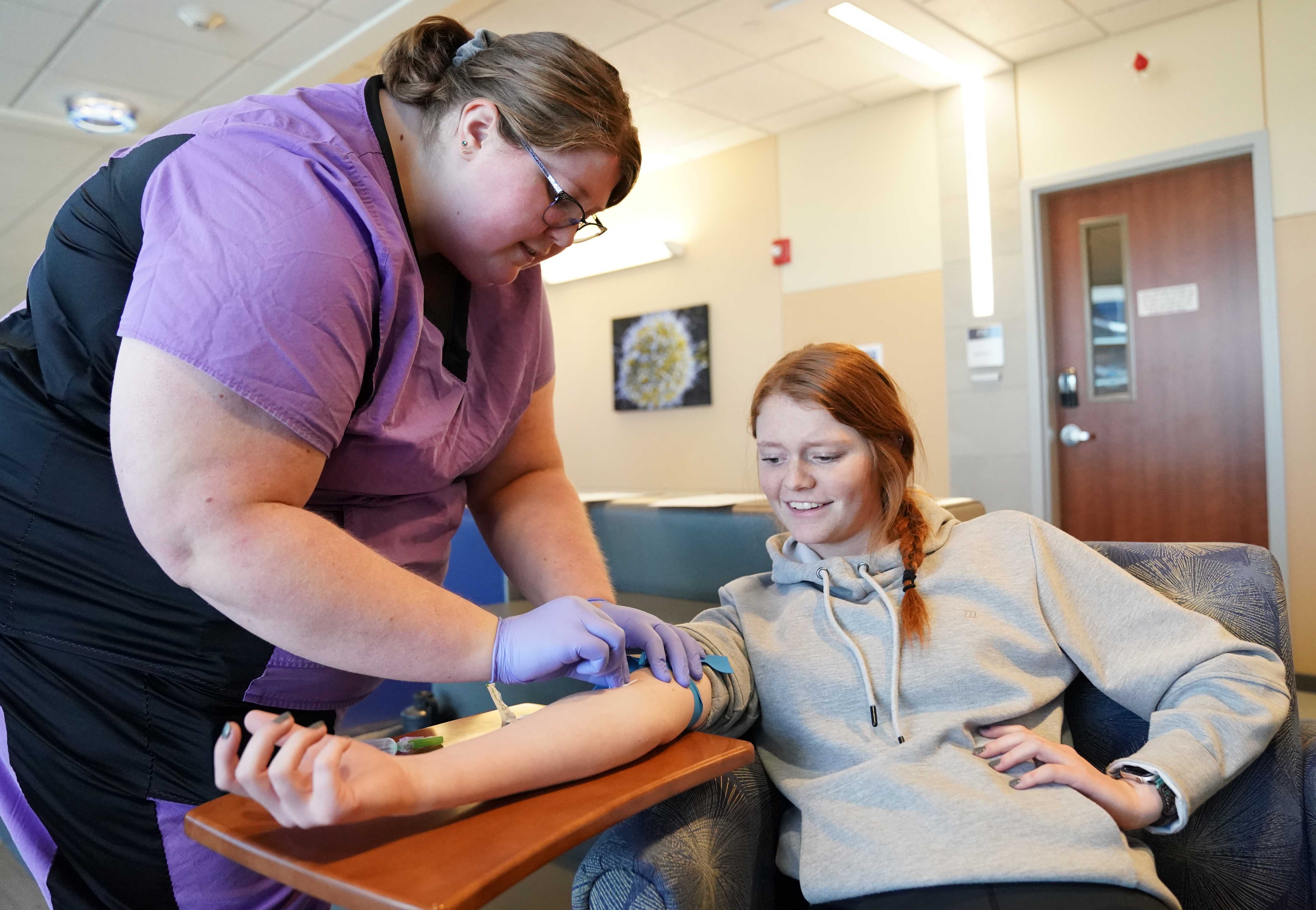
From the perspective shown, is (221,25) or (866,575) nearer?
(866,575)

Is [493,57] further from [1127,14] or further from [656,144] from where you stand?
[656,144]

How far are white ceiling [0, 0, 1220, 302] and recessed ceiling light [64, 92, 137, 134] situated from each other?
6cm

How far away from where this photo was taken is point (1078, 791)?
104cm

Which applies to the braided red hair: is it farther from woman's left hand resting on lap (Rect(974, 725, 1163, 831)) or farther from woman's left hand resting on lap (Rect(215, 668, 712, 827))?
woman's left hand resting on lap (Rect(215, 668, 712, 827))

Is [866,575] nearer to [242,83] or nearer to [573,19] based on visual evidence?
[573,19]

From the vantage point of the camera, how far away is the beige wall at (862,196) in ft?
14.8

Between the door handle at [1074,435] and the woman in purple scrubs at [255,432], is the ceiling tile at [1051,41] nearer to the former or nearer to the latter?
the door handle at [1074,435]

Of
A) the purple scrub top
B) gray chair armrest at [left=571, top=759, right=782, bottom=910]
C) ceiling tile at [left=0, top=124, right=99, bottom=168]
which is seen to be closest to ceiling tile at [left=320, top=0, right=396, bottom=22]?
ceiling tile at [left=0, top=124, right=99, bottom=168]

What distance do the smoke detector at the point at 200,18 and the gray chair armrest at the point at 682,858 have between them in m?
3.58

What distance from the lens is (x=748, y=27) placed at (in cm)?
380

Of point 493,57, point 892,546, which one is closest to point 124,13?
point 493,57

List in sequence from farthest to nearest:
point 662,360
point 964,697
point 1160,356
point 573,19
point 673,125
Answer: point 662,360 < point 673,125 < point 1160,356 < point 573,19 < point 964,697

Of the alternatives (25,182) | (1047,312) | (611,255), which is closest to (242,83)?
(25,182)

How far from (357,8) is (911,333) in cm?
283
